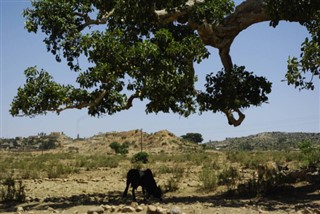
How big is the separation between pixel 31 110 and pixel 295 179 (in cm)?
873

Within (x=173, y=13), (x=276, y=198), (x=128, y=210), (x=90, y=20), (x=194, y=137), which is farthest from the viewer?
(x=194, y=137)

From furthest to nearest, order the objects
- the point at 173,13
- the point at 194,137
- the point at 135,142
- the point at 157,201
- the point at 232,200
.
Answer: the point at 194,137
the point at 135,142
the point at 173,13
the point at 157,201
the point at 232,200

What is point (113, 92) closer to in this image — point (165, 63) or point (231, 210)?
point (165, 63)

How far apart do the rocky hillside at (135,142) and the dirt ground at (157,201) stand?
1906 inches

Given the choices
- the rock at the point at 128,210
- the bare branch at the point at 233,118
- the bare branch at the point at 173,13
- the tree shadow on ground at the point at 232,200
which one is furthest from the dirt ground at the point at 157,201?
the bare branch at the point at 173,13

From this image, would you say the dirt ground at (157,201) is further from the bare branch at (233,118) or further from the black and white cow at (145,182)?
the bare branch at (233,118)

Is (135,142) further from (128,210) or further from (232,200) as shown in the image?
(128,210)

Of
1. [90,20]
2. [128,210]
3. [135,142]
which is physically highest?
[135,142]

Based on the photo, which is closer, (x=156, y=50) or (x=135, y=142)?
(x=156, y=50)

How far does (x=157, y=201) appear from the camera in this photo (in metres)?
10.2

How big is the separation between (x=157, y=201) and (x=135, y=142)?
6394 centimetres

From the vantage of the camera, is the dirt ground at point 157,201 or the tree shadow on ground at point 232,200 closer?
the dirt ground at point 157,201

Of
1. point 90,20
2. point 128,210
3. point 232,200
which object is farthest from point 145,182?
point 90,20

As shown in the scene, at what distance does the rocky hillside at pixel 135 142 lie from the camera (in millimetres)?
67544
